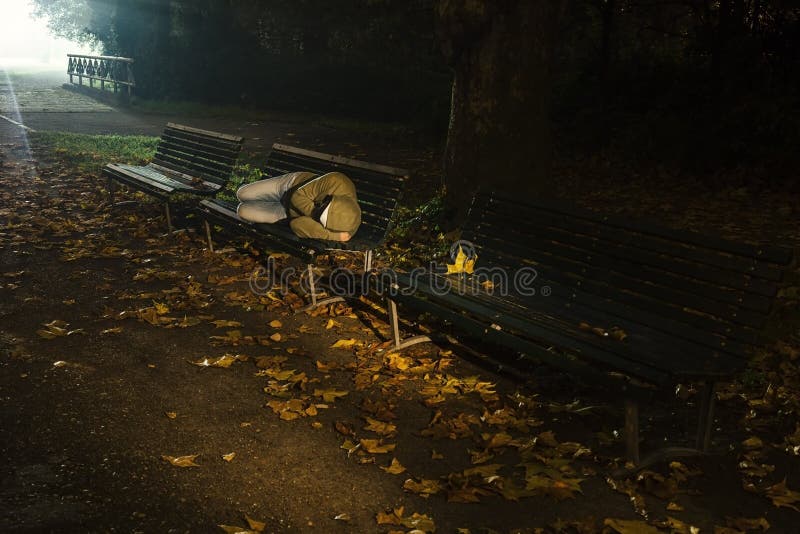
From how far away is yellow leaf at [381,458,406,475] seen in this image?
12.4ft

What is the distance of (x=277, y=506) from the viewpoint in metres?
3.48

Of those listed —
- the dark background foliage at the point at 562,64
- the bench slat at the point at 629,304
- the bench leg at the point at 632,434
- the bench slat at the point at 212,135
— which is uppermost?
the dark background foliage at the point at 562,64

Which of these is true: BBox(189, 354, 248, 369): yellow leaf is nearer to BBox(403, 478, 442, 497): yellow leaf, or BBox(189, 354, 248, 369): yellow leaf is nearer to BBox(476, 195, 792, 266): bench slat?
BBox(403, 478, 442, 497): yellow leaf

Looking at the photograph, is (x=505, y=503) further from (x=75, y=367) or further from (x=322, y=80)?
(x=322, y=80)

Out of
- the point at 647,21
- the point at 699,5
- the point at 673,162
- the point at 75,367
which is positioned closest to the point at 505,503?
the point at 75,367

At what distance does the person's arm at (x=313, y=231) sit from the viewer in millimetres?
6148

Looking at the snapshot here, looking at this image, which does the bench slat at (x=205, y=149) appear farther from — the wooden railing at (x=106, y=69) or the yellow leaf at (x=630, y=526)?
the wooden railing at (x=106, y=69)

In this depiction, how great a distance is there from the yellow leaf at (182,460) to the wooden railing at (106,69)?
21540mm

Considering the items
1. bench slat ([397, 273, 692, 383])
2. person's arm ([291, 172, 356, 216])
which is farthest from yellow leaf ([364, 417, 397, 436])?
person's arm ([291, 172, 356, 216])

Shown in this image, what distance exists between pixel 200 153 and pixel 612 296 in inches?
231

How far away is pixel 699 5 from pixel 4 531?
14352mm

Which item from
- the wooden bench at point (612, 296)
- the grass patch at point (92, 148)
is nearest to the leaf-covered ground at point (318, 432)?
the wooden bench at point (612, 296)

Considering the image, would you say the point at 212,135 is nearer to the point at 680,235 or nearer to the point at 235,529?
the point at 680,235

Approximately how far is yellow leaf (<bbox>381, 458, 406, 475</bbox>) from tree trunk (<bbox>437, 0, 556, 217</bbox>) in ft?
14.8
